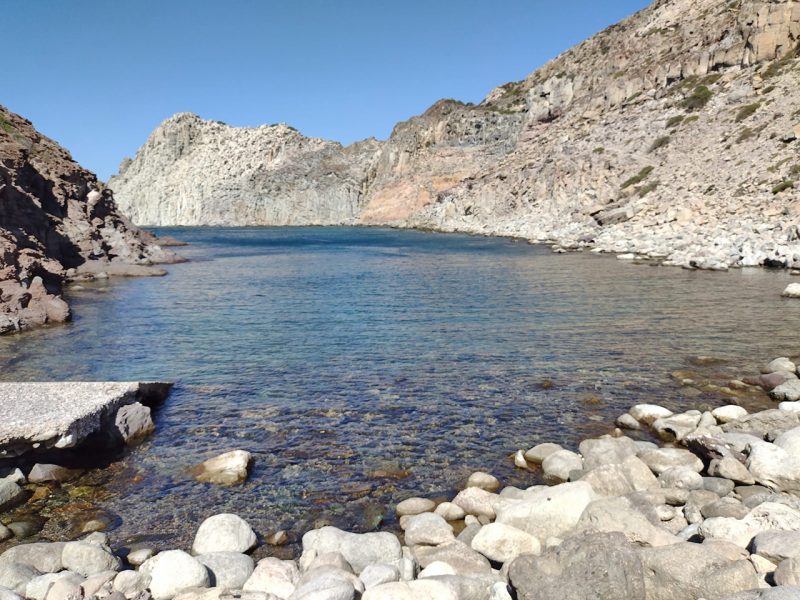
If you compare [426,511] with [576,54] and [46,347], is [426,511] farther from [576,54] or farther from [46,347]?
[576,54]

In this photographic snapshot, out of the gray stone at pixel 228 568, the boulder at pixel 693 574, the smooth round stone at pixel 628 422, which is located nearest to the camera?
the boulder at pixel 693 574

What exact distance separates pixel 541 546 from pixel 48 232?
41.1m

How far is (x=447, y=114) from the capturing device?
132000mm

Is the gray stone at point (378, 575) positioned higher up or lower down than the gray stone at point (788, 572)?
lower down

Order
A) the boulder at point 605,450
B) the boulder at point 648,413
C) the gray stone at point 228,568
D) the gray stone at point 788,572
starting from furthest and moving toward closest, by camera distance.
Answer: the boulder at point 648,413, the boulder at point 605,450, the gray stone at point 228,568, the gray stone at point 788,572

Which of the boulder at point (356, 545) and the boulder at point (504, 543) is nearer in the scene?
the boulder at point (504, 543)

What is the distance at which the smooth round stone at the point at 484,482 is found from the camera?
9055 millimetres

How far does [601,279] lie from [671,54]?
7102 centimetres

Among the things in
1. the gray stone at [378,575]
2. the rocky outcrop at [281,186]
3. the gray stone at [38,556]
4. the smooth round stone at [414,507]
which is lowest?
the smooth round stone at [414,507]

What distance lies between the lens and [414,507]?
27.5 feet

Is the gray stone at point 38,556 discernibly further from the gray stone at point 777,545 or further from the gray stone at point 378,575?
the gray stone at point 777,545

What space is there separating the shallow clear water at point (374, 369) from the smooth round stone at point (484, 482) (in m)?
0.28

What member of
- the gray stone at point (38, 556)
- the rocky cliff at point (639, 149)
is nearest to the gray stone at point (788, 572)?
the gray stone at point (38, 556)

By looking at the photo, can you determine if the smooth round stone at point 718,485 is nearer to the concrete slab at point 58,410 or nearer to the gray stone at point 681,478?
the gray stone at point 681,478
